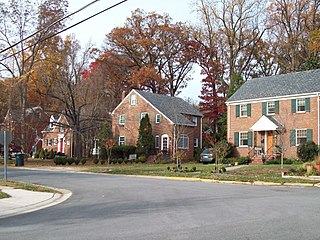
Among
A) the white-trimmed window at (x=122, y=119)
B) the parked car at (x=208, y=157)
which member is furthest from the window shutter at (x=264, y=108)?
the white-trimmed window at (x=122, y=119)

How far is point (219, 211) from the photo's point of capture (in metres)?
11.5

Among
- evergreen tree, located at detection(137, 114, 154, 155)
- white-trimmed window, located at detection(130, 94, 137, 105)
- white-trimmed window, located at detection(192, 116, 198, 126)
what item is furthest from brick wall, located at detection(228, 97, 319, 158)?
white-trimmed window, located at detection(130, 94, 137, 105)

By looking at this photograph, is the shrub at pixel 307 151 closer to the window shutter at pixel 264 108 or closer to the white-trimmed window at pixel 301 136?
the white-trimmed window at pixel 301 136

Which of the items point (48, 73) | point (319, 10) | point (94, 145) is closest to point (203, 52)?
point (319, 10)

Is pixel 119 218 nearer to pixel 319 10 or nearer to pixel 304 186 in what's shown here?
pixel 304 186

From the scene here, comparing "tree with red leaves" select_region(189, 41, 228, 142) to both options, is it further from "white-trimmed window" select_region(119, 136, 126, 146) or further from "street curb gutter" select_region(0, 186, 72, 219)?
"street curb gutter" select_region(0, 186, 72, 219)

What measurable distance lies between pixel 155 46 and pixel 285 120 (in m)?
27.5

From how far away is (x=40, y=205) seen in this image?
13766mm

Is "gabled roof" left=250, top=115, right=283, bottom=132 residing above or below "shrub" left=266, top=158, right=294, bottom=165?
above

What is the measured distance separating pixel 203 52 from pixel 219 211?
48790 millimetres

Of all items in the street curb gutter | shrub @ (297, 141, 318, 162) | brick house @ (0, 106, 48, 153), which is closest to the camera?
the street curb gutter

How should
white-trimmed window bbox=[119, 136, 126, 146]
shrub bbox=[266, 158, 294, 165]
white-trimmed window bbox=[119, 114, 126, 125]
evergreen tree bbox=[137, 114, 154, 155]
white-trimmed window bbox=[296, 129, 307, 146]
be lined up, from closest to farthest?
shrub bbox=[266, 158, 294, 165] < white-trimmed window bbox=[296, 129, 307, 146] < evergreen tree bbox=[137, 114, 154, 155] < white-trimmed window bbox=[119, 136, 126, 146] < white-trimmed window bbox=[119, 114, 126, 125]

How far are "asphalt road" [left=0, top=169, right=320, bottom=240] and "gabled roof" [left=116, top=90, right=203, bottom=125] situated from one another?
99.9 feet

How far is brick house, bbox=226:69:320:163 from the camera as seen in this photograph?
3566 cm
